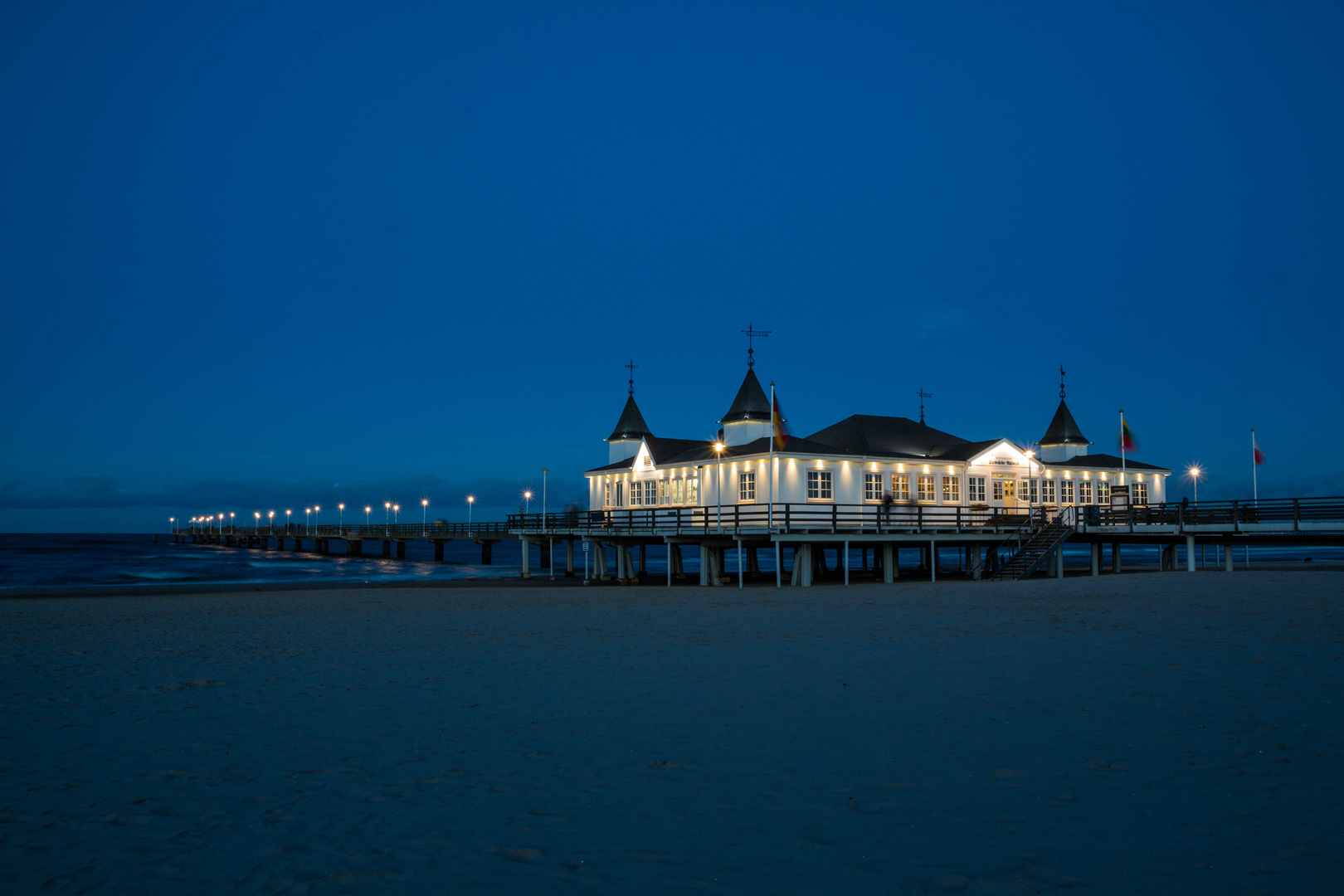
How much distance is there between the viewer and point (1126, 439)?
120ft

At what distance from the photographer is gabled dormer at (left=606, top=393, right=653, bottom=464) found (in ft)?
154

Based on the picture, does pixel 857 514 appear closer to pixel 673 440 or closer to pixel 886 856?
pixel 673 440

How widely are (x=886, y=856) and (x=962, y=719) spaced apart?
3484 mm

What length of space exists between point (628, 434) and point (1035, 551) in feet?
71.2

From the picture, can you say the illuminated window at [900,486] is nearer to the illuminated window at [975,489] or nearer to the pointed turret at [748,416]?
the illuminated window at [975,489]

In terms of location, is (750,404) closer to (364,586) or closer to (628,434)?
(628,434)

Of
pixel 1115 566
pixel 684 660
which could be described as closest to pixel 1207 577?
pixel 684 660

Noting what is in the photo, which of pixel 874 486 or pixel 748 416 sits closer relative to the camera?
pixel 874 486

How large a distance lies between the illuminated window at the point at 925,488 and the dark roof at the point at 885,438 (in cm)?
95

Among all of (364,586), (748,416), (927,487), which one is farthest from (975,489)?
(364,586)

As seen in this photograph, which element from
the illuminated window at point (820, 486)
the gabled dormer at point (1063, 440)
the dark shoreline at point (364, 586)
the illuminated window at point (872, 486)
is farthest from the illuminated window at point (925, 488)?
the gabled dormer at point (1063, 440)

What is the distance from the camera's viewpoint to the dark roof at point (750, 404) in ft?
128

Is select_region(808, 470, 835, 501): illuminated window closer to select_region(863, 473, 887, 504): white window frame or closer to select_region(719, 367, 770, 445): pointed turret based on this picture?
select_region(863, 473, 887, 504): white window frame

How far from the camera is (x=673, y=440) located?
4403cm
